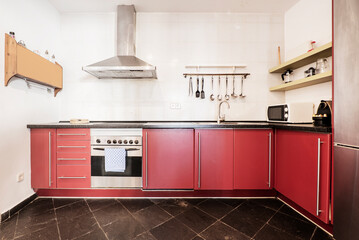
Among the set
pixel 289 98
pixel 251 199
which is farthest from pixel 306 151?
pixel 289 98

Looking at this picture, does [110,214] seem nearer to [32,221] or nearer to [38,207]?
[32,221]

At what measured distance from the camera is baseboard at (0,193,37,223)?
1.44 metres

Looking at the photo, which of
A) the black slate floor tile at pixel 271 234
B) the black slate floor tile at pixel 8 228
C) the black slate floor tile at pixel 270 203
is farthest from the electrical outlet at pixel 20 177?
the black slate floor tile at pixel 270 203

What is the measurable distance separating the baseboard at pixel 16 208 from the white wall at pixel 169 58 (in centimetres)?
115

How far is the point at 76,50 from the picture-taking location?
7.68 feet

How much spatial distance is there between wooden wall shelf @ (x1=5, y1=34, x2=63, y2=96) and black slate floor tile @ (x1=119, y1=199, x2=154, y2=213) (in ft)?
5.77

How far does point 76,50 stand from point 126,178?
2147 millimetres

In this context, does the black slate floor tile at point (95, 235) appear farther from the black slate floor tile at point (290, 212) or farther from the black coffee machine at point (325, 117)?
the black coffee machine at point (325, 117)

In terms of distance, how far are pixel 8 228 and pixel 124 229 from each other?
105cm

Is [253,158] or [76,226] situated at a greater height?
[253,158]

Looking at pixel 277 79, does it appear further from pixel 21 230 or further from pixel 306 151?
pixel 21 230

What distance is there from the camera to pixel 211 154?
1.74 meters

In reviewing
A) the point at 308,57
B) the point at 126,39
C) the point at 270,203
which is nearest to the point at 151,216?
the point at 270,203

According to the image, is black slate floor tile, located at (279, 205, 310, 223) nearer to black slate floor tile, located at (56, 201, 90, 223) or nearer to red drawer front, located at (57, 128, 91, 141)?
black slate floor tile, located at (56, 201, 90, 223)
